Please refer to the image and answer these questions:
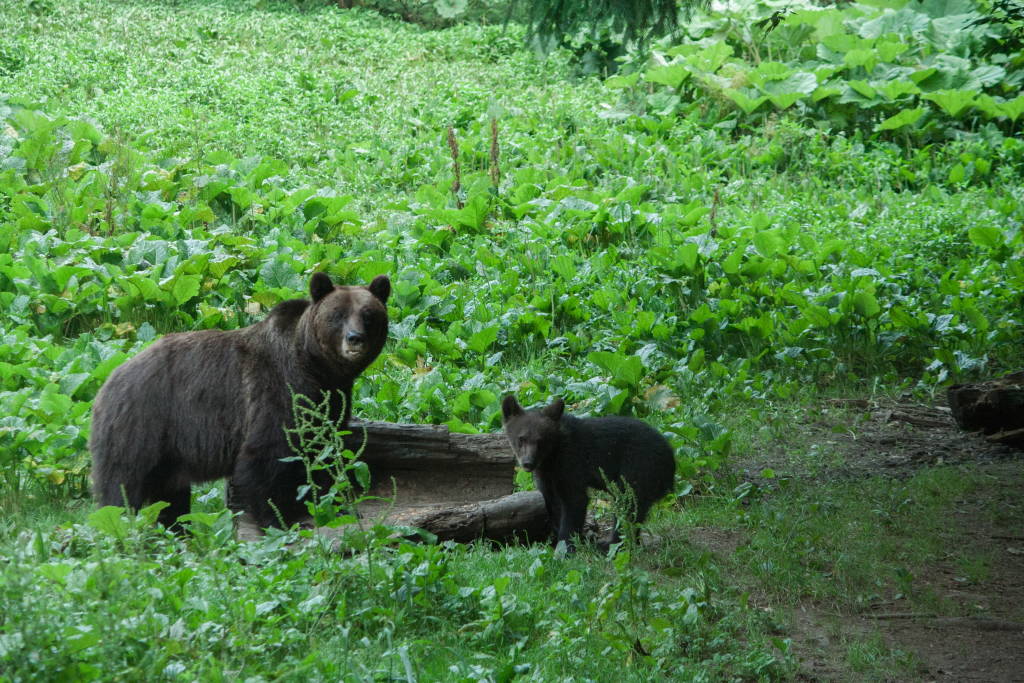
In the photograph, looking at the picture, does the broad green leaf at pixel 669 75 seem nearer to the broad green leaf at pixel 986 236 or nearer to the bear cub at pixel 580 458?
the broad green leaf at pixel 986 236

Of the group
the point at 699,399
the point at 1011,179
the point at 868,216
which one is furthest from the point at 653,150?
the point at 699,399

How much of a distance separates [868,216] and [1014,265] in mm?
2601

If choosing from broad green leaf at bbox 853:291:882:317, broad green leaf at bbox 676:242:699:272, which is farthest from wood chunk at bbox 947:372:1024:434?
broad green leaf at bbox 676:242:699:272

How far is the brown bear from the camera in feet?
21.1

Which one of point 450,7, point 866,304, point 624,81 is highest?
point 450,7

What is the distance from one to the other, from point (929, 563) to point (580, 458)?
2.24 m

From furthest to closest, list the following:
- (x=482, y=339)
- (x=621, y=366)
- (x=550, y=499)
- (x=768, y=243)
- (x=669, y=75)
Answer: (x=669, y=75)
(x=768, y=243)
(x=482, y=339)
(x=621, y=366)
(x=550, y=499)

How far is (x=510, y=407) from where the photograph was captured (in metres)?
6.98

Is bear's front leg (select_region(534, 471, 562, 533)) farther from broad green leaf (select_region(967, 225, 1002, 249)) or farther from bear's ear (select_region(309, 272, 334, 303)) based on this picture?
broad green leaf (select_region(967, 225, 1002, 249))

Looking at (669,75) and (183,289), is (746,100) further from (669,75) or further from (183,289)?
(183,289)

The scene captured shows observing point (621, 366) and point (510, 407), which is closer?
point (510, 407)

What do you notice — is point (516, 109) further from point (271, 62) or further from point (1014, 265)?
point (1014, 265)

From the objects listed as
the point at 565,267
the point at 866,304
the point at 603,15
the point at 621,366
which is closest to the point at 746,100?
the point at 565,267

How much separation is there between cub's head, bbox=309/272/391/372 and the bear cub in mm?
986
